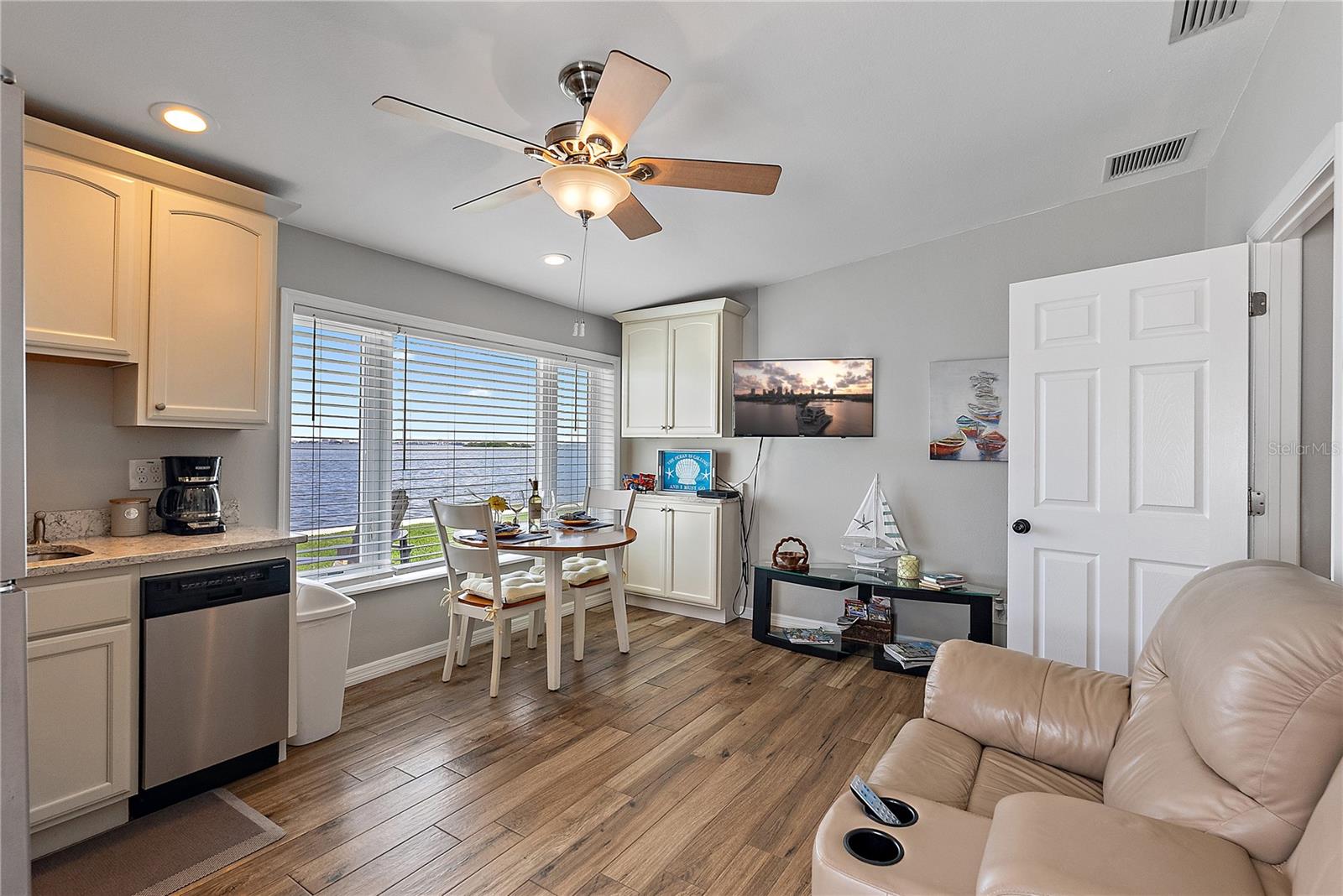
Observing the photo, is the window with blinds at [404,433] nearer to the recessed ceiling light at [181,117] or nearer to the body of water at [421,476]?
the body of water at [421,476]

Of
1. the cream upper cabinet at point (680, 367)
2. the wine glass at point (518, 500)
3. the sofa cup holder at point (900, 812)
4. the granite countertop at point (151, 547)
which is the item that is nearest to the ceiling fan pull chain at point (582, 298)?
the cream upper cabinet at point (680, 367)

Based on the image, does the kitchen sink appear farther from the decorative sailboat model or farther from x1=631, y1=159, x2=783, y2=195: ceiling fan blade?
the decorative sailboat model

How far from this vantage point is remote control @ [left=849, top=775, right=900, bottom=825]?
1287 millimetres

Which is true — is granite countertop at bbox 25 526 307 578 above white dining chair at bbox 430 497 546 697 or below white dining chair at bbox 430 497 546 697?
above

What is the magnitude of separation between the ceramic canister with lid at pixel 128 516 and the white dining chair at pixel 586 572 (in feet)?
6.46

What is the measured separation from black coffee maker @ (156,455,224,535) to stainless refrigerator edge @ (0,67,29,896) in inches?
62.7

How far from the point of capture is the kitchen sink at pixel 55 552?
213 centimetres

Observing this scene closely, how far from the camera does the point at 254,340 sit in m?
2.65

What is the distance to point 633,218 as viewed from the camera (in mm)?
2410

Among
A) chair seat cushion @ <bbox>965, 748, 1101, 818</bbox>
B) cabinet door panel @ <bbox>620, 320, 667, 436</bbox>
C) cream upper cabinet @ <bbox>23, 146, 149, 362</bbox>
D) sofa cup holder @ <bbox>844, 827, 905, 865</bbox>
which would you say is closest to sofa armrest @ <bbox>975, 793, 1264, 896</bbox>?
sofa cup holder @ <bbox>844, 827, 905, 865</bbox>

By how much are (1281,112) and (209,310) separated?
3.94m

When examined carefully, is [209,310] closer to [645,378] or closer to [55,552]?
[55,552]

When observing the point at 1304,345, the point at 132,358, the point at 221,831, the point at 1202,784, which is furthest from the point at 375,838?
the point at 1304,345

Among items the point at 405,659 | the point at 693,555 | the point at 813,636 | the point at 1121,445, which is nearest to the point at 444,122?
the point at 1121,445
